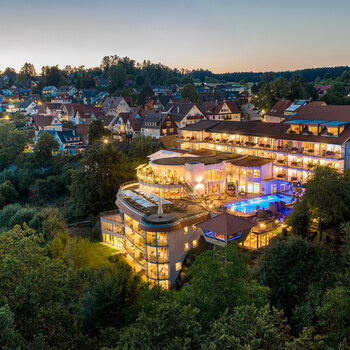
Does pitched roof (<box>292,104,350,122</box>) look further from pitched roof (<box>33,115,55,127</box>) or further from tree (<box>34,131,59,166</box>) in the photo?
pitched roof (<box>33,115,55,127</box>)

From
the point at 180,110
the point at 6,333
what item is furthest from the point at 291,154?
the point at 180,110

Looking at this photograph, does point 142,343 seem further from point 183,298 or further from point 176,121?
point 176,121

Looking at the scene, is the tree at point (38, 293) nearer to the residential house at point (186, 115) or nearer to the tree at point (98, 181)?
the tree at point (98, 181)

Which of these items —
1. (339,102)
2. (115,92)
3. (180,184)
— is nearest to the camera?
(180,184)

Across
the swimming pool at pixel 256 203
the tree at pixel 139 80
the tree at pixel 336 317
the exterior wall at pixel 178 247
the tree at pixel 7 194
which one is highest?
the tree at pixel 139 80

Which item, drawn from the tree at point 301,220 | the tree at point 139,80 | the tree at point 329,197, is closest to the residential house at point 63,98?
the tree at point 139,80

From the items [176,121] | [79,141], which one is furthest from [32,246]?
[79,141]
